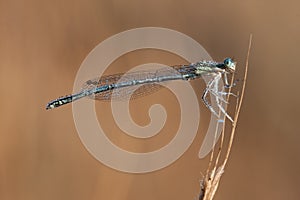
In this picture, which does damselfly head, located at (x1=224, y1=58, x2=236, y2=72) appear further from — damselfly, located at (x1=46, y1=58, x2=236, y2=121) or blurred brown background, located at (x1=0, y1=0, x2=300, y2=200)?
blurred brown background, located at (x1=0, y1=0, x2=300, y2=200)

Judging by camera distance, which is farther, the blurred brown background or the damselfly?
the blurred brown background

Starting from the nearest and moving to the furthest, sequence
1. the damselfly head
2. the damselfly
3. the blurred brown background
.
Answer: the damselfly head
the damselfly
the blurred brown background

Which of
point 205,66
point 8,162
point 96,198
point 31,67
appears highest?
point 31,67

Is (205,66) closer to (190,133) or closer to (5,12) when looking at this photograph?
Answer: (190,133)

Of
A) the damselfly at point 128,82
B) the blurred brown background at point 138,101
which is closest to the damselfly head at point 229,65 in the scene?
the damselfly at point 128,82

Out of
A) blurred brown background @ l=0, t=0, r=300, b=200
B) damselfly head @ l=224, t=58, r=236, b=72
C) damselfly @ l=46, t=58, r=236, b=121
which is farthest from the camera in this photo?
blurred brown background @ l=0, t=0, r=300, b=200

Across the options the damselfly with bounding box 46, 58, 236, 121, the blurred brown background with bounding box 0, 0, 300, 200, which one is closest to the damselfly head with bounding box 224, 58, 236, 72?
the damselfly with bounding box 46, 58, 236, 121

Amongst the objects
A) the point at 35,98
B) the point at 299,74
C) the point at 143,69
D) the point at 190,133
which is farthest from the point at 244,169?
the point at 35,98

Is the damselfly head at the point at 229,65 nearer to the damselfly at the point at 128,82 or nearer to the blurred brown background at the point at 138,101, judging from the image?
the damselfly at the point at 128,82
